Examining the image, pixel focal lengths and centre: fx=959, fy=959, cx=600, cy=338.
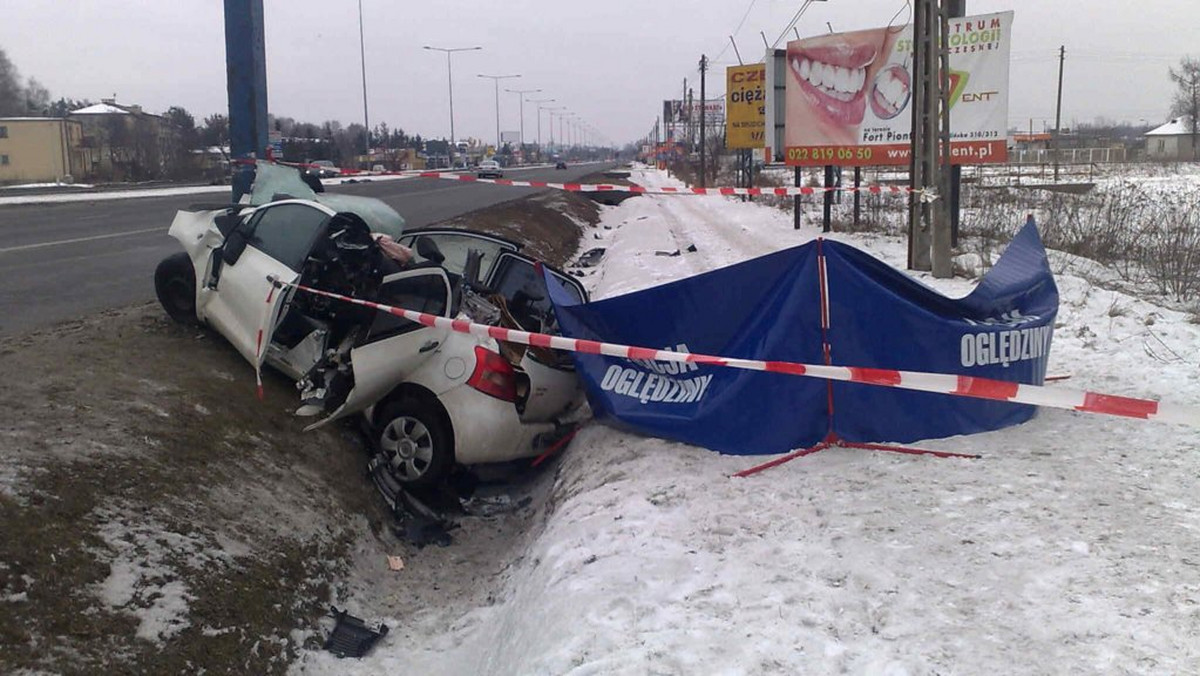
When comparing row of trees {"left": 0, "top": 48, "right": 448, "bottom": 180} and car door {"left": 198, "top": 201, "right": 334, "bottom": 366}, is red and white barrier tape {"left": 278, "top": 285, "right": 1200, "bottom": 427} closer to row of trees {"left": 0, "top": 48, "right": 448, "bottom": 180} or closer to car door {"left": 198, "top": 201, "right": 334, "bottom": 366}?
car door {"left": 198, "top": 201, "right": 334, "bottom": 366}

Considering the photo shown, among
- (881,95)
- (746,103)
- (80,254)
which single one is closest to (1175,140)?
(746,103)

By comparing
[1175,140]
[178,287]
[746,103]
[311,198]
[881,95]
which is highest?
[1175,140]

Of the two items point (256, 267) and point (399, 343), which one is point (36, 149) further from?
point (399, 343)

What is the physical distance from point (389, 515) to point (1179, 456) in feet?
16.7

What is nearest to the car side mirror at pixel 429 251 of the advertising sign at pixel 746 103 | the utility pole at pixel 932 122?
the utility pole at pixel 932 122

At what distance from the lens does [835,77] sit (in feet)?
64.2

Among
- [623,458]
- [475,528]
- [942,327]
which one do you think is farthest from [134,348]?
[942,327]

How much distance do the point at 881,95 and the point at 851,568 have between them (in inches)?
650

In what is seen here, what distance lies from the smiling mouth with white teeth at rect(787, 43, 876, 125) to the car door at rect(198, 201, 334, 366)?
46.2 feet

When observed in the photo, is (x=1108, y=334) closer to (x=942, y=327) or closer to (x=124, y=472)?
(x=942, y=327)

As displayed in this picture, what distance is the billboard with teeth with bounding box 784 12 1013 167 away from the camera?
16766mm

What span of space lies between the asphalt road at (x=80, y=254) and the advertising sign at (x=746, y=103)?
8.87 meters

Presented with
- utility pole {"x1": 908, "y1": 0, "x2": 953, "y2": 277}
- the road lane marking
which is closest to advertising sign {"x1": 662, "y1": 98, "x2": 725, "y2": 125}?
the road lane marking

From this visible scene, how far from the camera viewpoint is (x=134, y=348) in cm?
779
